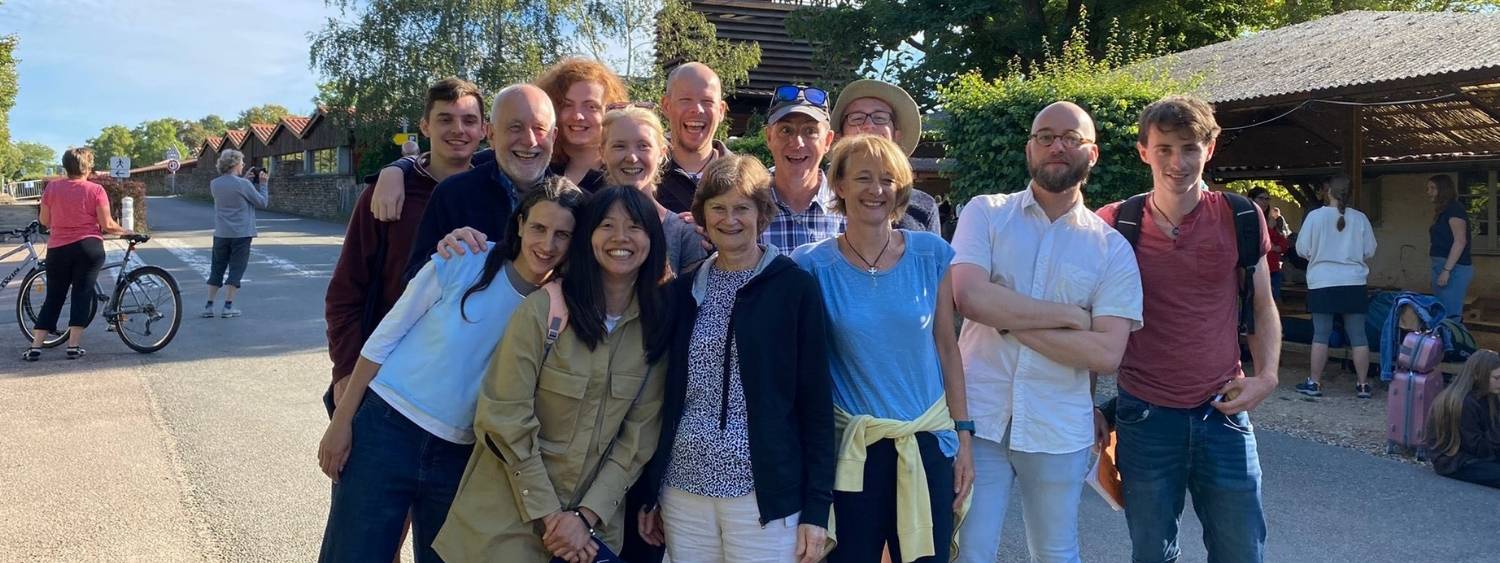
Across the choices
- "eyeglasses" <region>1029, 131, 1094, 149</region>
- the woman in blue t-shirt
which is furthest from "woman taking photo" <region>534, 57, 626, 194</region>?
A: the woman in blue t-shirt

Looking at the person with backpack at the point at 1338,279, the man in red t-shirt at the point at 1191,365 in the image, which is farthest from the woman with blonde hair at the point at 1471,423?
the man in red t-shirt at the point at 1191,365

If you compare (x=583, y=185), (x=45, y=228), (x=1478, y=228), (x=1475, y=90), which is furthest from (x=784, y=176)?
(x=1478, y=228)

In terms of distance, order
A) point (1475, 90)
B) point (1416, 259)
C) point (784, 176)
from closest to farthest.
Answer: point (784, 176), point (1475, 90), point (1416, 259)

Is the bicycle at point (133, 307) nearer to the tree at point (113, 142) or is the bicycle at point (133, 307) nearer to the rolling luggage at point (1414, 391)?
the rolling luggage at point (1414, 391)

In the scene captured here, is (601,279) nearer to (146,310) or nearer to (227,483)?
(227,483)

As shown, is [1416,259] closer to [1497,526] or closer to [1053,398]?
[1497,526]

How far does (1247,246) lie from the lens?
10.00ft

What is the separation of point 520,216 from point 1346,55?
394 inches

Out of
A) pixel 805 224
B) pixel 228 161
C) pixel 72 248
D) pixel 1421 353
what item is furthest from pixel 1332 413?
pixel 228 161

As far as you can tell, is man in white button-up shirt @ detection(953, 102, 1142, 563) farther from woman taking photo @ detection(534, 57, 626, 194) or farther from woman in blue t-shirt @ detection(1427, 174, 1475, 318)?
woman in blue t-shirt @ detection(1427, 174, 1475, 318)

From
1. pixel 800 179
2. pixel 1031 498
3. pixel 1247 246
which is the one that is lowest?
pixel 1031 498

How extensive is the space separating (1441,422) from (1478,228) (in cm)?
908

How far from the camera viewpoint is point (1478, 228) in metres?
12.7

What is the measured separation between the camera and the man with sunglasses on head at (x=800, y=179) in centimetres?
309
